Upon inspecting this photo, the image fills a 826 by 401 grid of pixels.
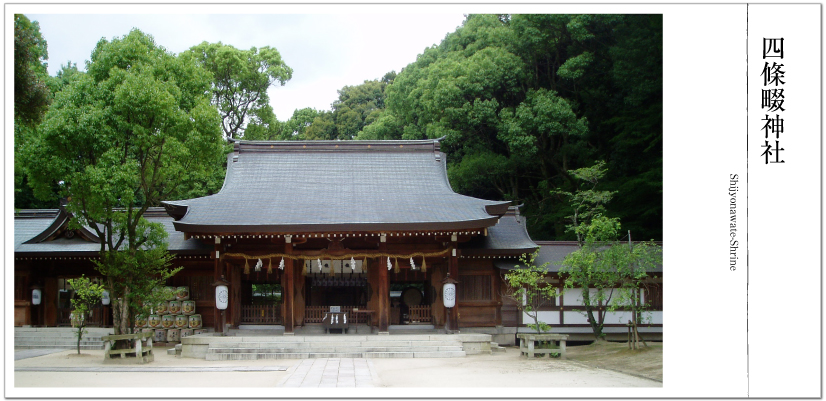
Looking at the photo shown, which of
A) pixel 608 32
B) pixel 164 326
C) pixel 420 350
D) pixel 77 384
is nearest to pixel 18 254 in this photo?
pixel 164 326

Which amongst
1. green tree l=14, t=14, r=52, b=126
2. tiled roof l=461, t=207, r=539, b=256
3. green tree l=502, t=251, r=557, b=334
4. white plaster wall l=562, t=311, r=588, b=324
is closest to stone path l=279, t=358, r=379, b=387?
green tree l=502, t=251, r=557, b=334

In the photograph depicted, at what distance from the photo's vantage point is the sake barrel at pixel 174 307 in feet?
62.2

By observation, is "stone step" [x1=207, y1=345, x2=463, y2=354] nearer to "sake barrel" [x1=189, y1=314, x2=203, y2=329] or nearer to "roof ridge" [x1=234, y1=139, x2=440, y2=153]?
"sake barrel" [x1=189, y1=314, x2=203, y2=329]

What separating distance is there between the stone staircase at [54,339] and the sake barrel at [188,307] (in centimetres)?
217

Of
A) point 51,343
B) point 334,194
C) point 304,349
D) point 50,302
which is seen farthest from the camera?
point 50,302

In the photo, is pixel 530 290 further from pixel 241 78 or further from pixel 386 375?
pixel 241 78

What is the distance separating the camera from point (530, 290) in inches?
746

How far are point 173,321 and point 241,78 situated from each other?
1858 cm

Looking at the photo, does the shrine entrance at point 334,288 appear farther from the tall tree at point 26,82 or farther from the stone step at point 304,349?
the tall tree at point 26,82

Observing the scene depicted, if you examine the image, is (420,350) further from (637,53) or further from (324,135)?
(324,135)

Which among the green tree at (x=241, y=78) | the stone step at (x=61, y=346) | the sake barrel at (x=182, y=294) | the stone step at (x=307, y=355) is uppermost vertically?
the green tree at (x=241, y=78)

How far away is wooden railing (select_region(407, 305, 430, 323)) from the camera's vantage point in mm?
19016

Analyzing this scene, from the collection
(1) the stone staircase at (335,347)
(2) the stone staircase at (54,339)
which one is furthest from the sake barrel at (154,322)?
(1) the stone staircase at (335,347)

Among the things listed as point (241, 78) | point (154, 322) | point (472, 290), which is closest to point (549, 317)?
point (472, 290)
